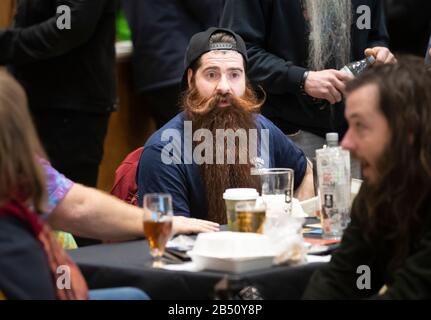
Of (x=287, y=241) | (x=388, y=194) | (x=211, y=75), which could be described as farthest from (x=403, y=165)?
(x=211, y=75)

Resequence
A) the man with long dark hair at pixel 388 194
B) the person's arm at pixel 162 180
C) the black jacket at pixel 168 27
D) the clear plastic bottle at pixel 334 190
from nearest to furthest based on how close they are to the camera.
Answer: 1. the man with long dark hair at pixel 388 194
2. the clear plastic bottle at pixel 334 190
3. the person's arm at pixel 162 180
4. the black jacket at pixel 168 27

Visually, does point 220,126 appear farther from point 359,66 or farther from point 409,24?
point 409,24

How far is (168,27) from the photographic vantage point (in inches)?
232

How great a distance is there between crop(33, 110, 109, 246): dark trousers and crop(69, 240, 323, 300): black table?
211 cm

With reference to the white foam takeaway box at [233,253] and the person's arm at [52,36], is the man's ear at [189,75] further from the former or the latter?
the white foam takeaway box at [233,253]

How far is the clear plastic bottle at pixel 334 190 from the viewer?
3.49m

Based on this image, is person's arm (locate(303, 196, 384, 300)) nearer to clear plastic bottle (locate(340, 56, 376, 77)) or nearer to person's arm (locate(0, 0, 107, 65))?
clear plastic bottle (locate(340, 56, 376, 77))

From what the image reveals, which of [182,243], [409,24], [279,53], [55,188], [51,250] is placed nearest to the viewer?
[51,250]

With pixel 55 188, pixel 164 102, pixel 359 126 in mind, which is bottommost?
pixel 164 102

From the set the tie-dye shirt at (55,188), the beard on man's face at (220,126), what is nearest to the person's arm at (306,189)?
the beard on man's face at (220,126)

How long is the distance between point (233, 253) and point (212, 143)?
1.45 metres

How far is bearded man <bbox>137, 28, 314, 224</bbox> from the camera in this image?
419 cm

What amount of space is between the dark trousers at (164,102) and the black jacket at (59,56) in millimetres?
547
